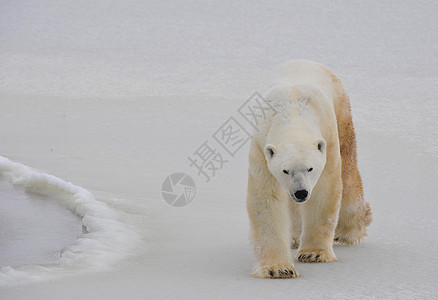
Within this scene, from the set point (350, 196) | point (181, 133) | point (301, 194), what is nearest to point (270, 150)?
point (301, 194)

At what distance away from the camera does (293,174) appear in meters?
3.39

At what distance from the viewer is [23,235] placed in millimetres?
4500

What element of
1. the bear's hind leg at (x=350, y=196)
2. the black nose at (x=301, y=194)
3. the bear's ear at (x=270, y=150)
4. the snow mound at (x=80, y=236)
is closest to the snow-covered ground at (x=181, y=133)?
the snow mound at (x=80, y=236)

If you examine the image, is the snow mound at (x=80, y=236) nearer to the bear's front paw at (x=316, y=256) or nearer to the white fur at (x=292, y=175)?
the white fur at (x=292, y=175)

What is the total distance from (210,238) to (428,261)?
51.5 inches

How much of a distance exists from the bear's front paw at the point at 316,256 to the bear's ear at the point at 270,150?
75 cm

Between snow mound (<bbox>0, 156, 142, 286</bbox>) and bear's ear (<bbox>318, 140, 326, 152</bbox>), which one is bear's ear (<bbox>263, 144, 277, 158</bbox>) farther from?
snow mound (<bbox>0, 156, 142, 286</bbox>)

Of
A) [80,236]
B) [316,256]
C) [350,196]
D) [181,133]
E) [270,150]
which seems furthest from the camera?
[181,133]

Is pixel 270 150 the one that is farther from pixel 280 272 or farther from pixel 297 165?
pixel 280 272

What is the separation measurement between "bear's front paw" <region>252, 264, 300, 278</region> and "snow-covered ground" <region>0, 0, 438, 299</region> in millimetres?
57

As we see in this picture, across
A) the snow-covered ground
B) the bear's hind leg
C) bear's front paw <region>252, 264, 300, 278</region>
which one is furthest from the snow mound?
the bear's hind leg

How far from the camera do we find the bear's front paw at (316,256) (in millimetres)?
3934

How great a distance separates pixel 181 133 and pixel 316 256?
308 cm

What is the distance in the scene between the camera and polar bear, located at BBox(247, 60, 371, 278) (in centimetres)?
344
